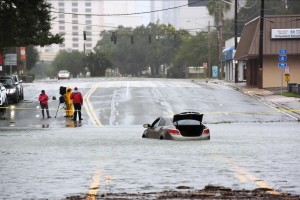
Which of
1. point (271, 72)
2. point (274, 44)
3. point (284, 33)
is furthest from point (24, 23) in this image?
point (271, 72)

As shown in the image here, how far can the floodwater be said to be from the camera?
1396 cm

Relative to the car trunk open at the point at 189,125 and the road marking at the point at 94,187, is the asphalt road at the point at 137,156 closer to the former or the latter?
the road marking at the point at 94,187

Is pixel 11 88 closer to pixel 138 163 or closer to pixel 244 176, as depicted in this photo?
pixel 138 163

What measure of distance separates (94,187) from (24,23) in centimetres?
4246

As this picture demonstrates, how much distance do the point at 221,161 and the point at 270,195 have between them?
6.47m

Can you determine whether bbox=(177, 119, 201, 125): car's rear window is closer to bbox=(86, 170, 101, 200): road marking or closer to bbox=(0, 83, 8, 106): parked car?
bbox=(86, 170, 101, 200): road marking

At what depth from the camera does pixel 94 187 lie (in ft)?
44.8

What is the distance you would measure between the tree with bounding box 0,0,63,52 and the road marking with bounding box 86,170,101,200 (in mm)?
39184

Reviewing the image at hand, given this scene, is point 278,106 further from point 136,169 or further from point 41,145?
point 136,169

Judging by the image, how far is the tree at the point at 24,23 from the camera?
176ft

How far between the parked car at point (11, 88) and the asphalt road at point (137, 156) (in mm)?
6696

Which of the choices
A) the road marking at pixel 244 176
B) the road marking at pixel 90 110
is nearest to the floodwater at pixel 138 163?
the road marking at pixel 244 176

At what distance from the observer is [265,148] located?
75.2 ft

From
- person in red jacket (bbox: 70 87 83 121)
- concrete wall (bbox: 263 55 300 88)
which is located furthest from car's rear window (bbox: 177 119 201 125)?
concrete wall (bbox: 263 55 300 88)
